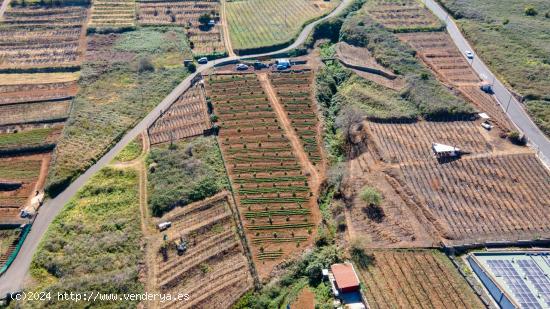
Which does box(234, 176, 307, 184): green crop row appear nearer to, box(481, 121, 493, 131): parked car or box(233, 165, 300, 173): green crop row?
box(233, 165, 300, 173): green crop row

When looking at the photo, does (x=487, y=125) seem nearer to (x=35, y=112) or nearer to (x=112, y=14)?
(x=35, y=112)

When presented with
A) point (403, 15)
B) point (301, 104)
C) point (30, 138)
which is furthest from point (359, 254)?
point (403, 15)

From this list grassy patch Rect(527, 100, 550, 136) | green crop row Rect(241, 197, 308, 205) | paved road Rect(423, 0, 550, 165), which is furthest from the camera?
grassy patch Rect(527, 100, 550, 136)

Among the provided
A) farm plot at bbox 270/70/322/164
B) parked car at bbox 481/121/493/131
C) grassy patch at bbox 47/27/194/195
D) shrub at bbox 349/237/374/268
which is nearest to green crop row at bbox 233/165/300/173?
farm plot at bbox 270/70/322/164

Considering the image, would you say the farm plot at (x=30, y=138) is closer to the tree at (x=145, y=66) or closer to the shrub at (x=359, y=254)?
the tree at (x=145, y=66)

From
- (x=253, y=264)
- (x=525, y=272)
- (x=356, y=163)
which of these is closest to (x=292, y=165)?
(x=356, y=163)

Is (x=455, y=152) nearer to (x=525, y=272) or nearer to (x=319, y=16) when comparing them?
(x=525, y=272)

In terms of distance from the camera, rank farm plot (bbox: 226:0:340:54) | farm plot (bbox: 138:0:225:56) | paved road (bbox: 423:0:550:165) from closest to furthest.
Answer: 1. paved road (bbox: 423:0:550:165)
2. farm plot (bbox: 226:0:340:54)
3. farm plot (bbox: 138:0:225:56)
